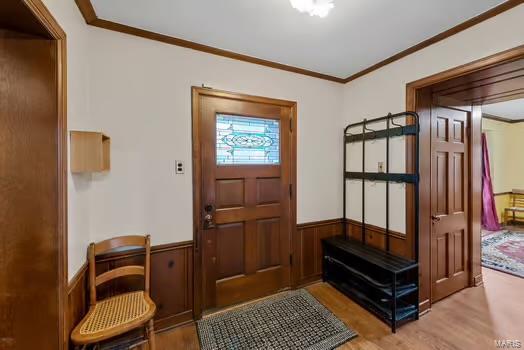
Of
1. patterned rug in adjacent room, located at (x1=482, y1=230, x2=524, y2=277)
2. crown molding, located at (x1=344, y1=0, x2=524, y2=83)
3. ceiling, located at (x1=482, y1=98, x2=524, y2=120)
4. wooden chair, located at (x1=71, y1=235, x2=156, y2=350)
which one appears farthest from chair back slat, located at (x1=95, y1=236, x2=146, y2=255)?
ceiling, located at (x1=482, y1=98, x2=524, y2=120)

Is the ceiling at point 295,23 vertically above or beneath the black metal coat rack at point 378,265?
above

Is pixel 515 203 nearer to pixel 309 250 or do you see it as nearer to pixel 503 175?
pixel 503 175

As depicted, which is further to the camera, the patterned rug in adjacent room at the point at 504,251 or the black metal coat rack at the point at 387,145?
the patterned rug in adjacent room at the point at 504,251

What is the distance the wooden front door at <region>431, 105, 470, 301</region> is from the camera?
2.34 metres

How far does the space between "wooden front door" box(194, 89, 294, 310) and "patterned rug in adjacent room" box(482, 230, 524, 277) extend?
Result: 3.09m

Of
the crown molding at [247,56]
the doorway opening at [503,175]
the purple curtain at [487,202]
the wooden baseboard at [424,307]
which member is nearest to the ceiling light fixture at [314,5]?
the crown molding at [247,56]

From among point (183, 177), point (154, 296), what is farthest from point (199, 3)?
point (154, 296)

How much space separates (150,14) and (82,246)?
1.70 m

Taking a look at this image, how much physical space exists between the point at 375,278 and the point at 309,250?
72 centimetres

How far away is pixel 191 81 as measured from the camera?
2.08m

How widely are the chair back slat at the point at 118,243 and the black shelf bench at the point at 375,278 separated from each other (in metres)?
1.96

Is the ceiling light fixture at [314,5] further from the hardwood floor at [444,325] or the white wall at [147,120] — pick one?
the hardwood floor at [444,325]

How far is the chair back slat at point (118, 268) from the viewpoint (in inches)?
63.4

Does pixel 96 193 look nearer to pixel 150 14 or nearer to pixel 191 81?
pixel 191 81
